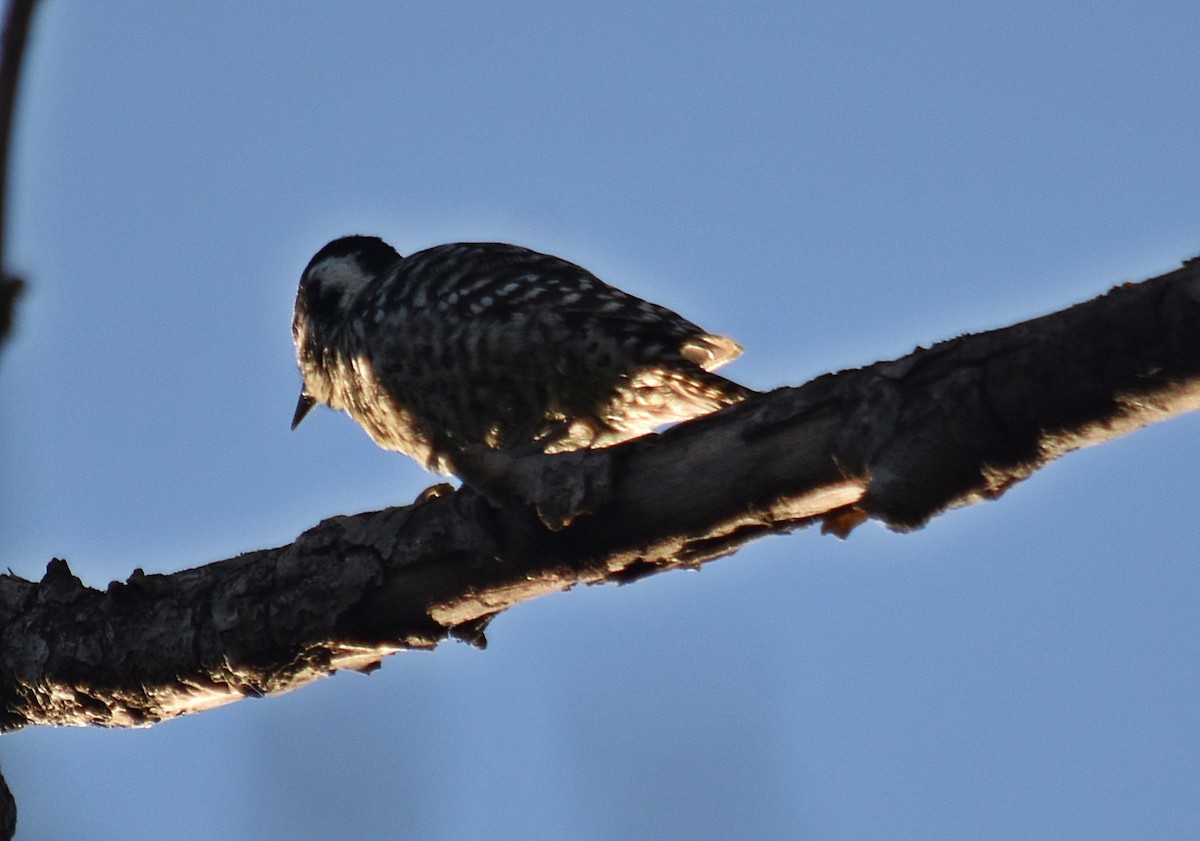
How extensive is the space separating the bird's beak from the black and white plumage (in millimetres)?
1007

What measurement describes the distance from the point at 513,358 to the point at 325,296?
83.6 inches

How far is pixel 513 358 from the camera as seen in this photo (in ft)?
16.5

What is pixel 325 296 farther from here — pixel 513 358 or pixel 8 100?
pixel 8 100

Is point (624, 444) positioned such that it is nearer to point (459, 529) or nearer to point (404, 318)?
point (459, 529)

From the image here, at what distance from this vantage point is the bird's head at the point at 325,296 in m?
6.55

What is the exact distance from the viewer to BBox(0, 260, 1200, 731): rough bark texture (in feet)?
8.02

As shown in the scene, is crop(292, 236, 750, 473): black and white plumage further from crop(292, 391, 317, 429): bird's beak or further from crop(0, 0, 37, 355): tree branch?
crop(0, 0, 37, 355): tree branch

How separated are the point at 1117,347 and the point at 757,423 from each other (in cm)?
80

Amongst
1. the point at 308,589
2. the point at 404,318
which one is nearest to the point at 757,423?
the point at 308,589

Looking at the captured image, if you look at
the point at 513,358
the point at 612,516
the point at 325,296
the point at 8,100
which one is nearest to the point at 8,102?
the point at 8,100

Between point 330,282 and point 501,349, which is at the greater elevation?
point 330,282

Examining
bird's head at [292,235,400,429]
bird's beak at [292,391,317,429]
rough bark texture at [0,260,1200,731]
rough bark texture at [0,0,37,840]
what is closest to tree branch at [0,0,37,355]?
rough bark texture at [0,0,37,840]

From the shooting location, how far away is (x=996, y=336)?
2.57m

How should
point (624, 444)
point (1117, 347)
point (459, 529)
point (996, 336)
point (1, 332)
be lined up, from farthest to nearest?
point (459, 529) → point (624, 444) → point (996, 336) → point (1117, 347) → point (1, 332)
